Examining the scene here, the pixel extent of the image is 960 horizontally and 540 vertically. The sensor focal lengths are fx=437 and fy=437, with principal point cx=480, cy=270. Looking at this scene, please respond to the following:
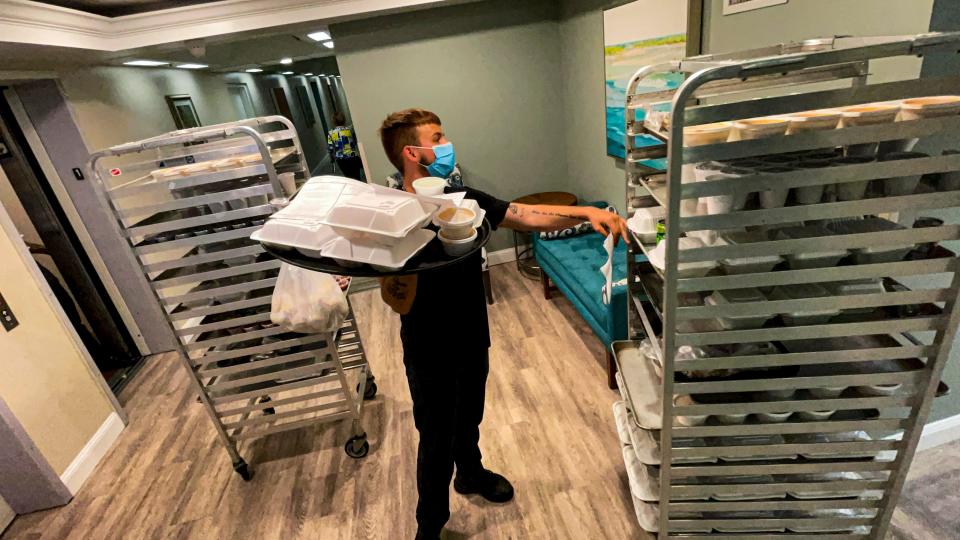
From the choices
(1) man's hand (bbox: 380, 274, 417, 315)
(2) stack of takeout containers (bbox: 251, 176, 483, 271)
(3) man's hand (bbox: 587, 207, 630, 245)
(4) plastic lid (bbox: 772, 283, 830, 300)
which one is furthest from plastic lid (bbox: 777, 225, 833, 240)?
(1) man's hand (bbox: 380, 274, 417, 315)

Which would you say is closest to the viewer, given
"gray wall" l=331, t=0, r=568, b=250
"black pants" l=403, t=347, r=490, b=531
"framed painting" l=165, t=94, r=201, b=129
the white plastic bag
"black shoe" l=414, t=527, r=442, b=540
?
"black pants" l=403, t=347, r=490, b=531

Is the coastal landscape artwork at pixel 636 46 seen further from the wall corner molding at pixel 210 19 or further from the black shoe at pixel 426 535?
the black shoe at pixel 426 535

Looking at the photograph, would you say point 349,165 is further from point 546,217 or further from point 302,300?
point 546,217

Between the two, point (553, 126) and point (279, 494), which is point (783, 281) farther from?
point (553, 126)

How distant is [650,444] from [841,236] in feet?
2.73

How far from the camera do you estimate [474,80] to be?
374 cm

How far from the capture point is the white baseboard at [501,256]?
431cm

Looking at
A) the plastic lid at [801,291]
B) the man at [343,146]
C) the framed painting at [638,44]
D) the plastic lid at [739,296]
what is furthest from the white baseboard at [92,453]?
the man at [343,146]

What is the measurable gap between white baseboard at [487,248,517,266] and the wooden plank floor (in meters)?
1.46

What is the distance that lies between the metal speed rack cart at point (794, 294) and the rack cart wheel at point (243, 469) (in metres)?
1.90

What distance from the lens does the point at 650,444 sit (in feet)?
4.61

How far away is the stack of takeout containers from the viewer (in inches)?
38.4

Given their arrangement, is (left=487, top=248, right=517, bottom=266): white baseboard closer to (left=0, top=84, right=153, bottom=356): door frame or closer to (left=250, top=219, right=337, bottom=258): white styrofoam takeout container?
(left=0, top=84, right=153, bottom=356): door frame

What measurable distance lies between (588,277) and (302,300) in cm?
171
